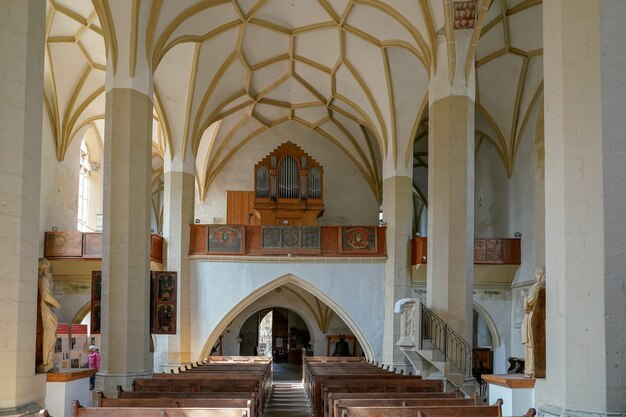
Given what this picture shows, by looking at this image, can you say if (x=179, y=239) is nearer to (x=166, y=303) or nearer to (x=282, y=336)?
(x=166, y=303)

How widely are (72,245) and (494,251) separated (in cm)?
1318

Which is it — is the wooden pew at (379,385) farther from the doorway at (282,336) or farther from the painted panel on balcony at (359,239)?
the doorway at (282,336)

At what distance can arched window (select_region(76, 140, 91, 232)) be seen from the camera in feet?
82.7

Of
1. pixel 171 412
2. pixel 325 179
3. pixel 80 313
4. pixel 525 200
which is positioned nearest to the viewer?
pixel 171 412

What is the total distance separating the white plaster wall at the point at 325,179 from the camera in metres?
29.1

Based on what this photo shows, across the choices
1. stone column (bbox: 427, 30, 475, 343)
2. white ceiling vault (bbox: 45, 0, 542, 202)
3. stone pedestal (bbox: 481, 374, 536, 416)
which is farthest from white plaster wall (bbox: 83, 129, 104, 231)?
stone pedestal (bbox: 481, 374, 536, 416)

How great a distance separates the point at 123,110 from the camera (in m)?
14.9

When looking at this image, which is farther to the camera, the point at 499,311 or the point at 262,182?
the point at 262,182

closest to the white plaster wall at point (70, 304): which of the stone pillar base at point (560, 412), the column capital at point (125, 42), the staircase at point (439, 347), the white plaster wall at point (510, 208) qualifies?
the column capital at point (125, 42)

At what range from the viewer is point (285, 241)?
2438 cm

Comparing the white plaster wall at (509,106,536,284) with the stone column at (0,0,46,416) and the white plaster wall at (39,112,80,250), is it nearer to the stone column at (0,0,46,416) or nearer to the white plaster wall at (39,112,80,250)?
the white plaster wall at (39,112,80,250)

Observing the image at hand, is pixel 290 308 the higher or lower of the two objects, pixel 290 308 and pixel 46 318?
the lower

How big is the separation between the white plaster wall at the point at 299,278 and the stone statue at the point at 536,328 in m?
15.5

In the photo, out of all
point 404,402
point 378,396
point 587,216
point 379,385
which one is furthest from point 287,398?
point 587,216
